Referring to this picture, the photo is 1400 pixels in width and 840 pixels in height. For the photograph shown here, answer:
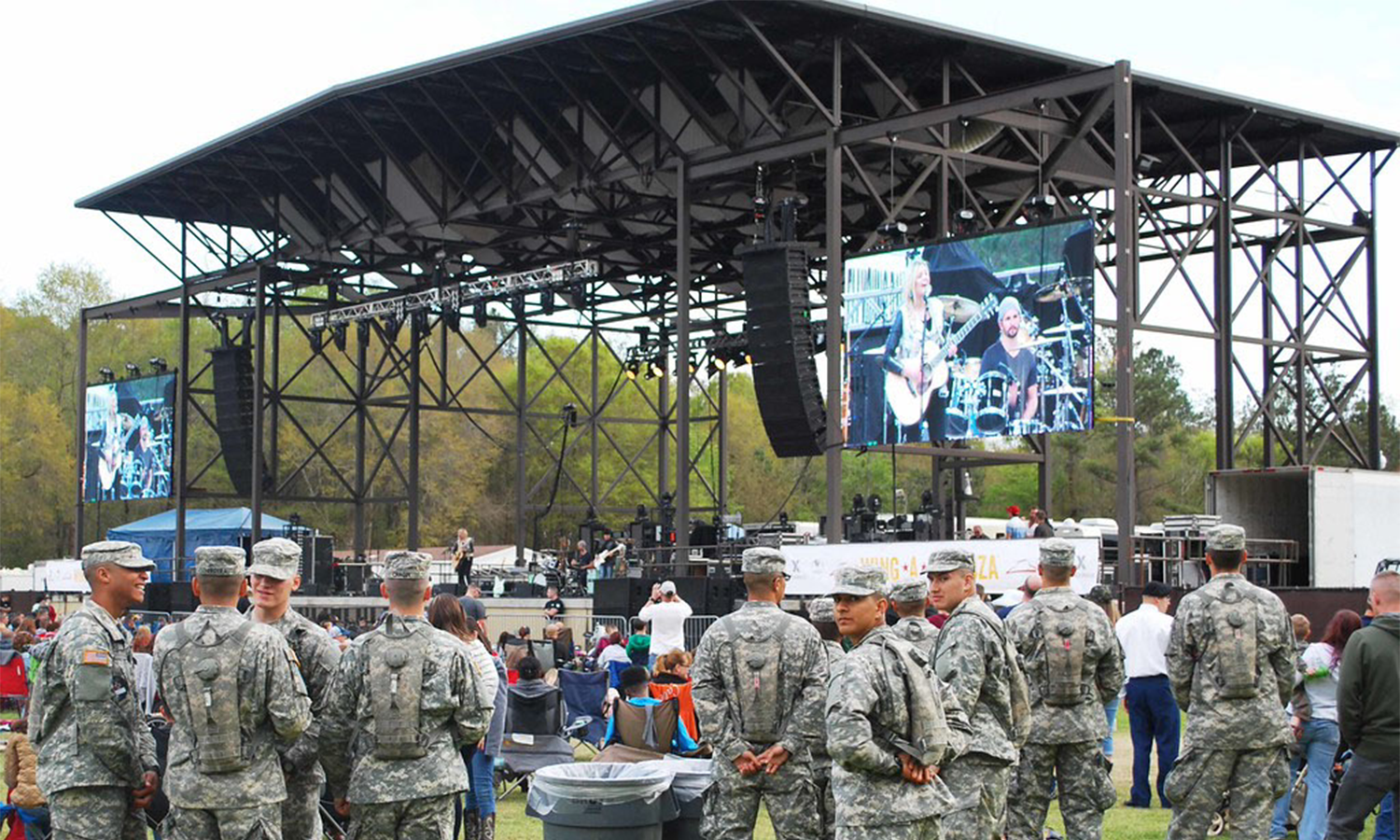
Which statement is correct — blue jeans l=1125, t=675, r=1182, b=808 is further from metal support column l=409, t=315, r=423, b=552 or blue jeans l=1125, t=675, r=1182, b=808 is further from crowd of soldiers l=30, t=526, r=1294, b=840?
metal support column l=409, t=315, r=423, b=552

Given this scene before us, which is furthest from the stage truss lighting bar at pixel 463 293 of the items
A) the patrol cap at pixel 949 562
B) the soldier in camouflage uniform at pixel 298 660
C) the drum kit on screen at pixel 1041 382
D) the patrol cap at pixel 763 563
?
the patrol cap at pixel 949 562

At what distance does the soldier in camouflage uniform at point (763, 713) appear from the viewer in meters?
7.67

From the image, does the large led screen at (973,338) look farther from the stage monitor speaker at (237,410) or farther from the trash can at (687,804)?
the stage monitor speaker at (237,410)

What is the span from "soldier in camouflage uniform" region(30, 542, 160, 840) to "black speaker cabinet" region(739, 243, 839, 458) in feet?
56.1

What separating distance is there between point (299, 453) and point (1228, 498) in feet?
134

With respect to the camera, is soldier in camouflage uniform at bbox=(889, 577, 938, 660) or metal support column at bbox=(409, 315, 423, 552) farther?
metal support column at bbox=(409, 315, 423, 552)

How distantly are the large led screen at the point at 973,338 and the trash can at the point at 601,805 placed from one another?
12533 mm

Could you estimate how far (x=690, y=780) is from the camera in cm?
914

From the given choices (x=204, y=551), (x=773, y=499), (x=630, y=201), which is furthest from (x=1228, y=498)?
(x=773, y=499)

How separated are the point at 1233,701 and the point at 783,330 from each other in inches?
619

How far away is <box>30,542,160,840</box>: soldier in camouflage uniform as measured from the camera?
6.96m

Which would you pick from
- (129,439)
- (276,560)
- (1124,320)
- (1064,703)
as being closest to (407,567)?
(276,560)

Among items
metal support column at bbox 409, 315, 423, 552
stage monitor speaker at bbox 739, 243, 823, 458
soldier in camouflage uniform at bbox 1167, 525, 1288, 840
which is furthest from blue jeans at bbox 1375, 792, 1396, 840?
metal support column at bbox 409, 315, 423, 552

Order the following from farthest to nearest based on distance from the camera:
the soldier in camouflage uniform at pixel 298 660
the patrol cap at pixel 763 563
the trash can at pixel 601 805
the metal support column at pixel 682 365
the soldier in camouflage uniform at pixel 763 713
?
the metal support column at pixel 682 365
the trash can at pixel 601 805
the patrol cap at pixel 763 563
the soldier in camouflage uniform at pixel 763 713
the soldier in camouflage uniform at pixel 298 660
